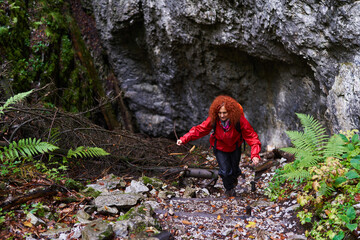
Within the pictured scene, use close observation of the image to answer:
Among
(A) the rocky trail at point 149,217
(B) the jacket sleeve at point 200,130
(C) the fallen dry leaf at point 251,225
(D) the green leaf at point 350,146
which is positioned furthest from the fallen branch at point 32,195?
(D) the green leaf at point 350,146

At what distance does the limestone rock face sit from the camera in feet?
13.9

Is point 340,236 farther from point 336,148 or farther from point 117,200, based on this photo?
point 117,200

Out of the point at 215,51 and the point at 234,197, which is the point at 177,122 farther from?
the point at 234,197

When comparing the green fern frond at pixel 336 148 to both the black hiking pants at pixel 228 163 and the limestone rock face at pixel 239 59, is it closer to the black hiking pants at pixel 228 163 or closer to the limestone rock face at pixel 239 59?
the limestone rock face at pixel 239 59

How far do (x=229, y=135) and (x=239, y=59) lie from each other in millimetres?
3126

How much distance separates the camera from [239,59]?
6703 millimetres

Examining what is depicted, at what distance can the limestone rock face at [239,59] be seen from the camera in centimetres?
423

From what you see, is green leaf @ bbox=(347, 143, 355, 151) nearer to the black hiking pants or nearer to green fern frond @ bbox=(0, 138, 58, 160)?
the black hiking pants

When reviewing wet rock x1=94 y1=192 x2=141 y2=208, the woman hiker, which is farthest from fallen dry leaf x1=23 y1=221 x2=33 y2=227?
the woman hiker

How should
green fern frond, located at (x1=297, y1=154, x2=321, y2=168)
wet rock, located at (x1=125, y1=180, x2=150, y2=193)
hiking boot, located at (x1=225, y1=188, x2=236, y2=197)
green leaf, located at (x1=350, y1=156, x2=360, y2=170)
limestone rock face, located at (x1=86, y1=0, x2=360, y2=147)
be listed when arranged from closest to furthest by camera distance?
1. green leaf, located at (x1=350, y1=156, x2=360, y2=170)
2. green fern frond, located at (x1=297, y1=154, x2=321, y2=168)
3. wet rock, located at (x1=125, y1=180, x2=150, y2=193)
4. limestone rock face, located at (x1=86, y1=0, x2=360, y2=147)
5. hiking boot, located at (x1=225, y1=188, x2=236, y2=197)

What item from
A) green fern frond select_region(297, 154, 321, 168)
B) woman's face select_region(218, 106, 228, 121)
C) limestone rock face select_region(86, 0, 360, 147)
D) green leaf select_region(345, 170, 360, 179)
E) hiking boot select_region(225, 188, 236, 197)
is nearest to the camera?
green leaf select_region(345, 170, 360, 179)

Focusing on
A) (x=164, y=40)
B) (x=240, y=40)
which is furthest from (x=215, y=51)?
(x=164, y=40)

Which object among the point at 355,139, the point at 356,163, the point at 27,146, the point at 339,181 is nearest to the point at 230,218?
the point at 339,181

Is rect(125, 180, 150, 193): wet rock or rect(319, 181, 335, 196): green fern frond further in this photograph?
rect(125, 180, 150, 193): wet rock
